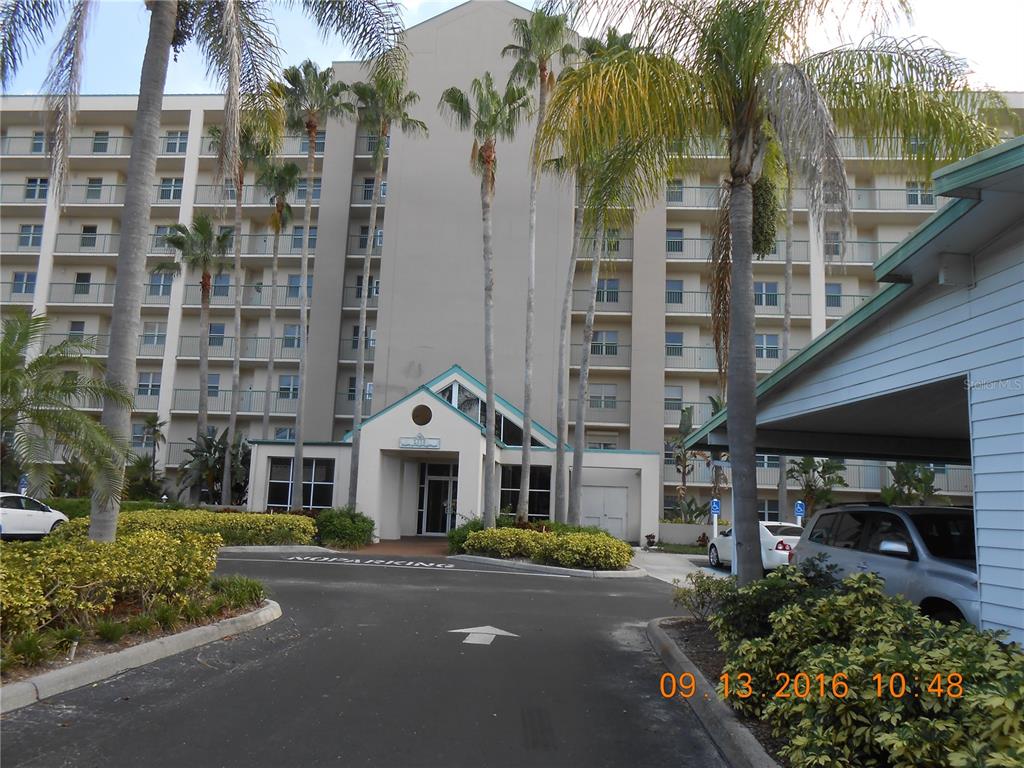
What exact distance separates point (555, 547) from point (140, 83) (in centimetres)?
1393

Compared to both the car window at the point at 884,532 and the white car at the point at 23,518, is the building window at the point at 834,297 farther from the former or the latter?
the white car at the point at 23,518

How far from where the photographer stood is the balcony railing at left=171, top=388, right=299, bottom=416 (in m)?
37.4

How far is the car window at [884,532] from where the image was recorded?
844 cm

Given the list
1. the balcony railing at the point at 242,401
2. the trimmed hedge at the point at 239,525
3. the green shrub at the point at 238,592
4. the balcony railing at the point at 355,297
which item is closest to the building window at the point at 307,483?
the trimmed hedge at the point at 239,525

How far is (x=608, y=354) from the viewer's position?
3597 centimetres

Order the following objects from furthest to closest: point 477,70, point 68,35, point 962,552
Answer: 1. point 477,70
2. point 68,35
3. point 962,552

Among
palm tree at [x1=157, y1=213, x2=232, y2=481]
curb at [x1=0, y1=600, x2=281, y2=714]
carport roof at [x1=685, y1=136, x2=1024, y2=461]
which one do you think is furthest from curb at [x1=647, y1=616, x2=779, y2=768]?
palm tree at [x1=157, y1=213, x2=232, y2=481]

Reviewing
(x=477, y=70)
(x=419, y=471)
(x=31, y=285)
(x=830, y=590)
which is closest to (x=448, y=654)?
(x=830, y=590)

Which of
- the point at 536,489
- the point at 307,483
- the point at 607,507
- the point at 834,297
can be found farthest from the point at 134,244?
the point at 834,297

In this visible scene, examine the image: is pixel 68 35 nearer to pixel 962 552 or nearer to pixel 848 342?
pixel 848 342

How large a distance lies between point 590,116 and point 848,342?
4085 millimetres

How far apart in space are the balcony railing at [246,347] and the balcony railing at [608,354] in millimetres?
14541

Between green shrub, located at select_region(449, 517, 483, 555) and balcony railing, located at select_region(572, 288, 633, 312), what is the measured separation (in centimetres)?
1597

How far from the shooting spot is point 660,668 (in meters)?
8.27
